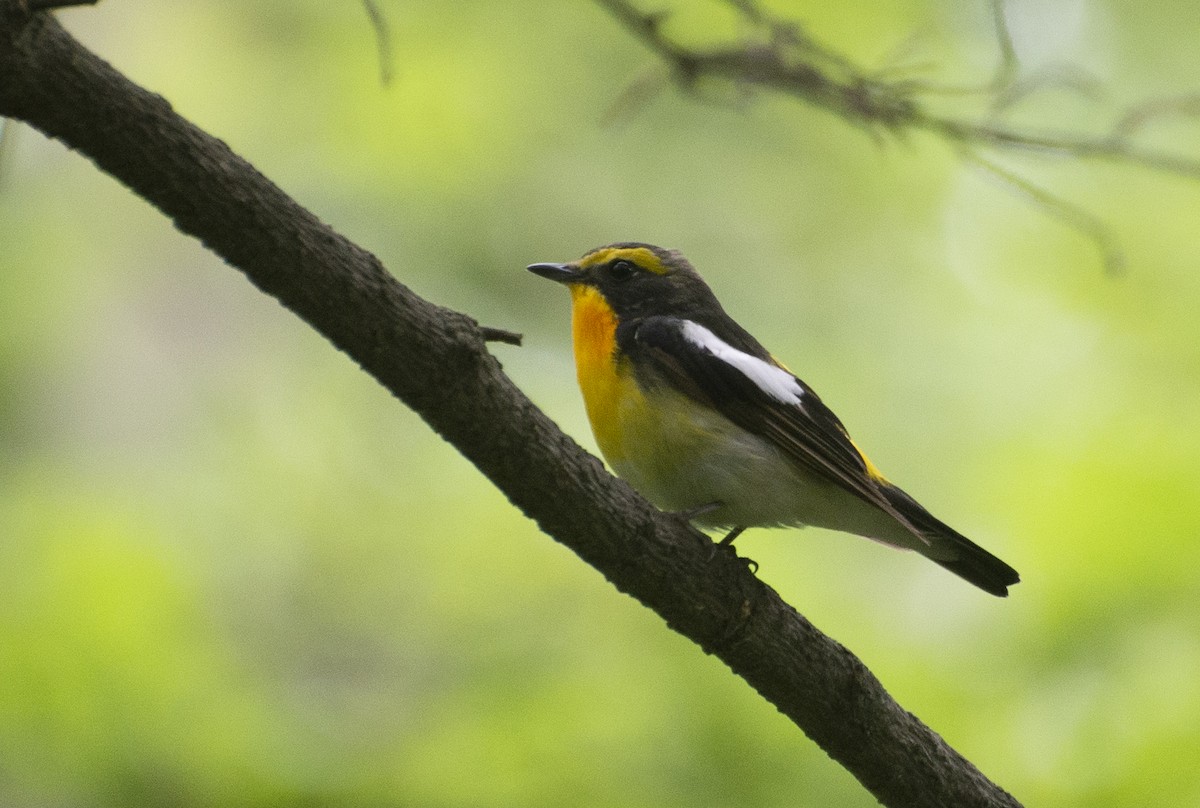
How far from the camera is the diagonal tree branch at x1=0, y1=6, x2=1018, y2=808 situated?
7.51 feet

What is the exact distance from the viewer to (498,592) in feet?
19.0

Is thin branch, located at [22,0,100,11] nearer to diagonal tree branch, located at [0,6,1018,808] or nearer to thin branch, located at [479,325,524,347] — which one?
diagonal tree branch, located at [0,6,1018,808]

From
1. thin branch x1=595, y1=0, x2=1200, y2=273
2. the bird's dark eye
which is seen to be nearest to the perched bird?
the bird's dark eye

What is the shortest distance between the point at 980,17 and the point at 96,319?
5960mm

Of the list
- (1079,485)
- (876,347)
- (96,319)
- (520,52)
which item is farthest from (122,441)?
(1079,485)

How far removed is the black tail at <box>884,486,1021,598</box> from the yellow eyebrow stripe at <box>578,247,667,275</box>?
4.15 ft

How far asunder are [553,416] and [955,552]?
9.08ft

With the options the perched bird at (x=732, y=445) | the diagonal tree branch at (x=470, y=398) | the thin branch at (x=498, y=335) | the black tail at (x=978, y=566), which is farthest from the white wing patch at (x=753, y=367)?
the thin branch at (x=498, y=335)

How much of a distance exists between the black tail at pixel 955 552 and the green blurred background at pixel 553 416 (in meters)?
0.90

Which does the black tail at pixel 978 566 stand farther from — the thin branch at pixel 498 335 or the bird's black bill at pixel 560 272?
the thin branch at pixel 498 335

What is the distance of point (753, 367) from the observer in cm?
408

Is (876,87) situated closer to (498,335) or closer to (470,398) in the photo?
(498,335)

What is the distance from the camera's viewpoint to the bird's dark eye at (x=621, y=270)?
4625mm

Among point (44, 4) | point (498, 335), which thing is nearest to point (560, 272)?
point (498, 335)
